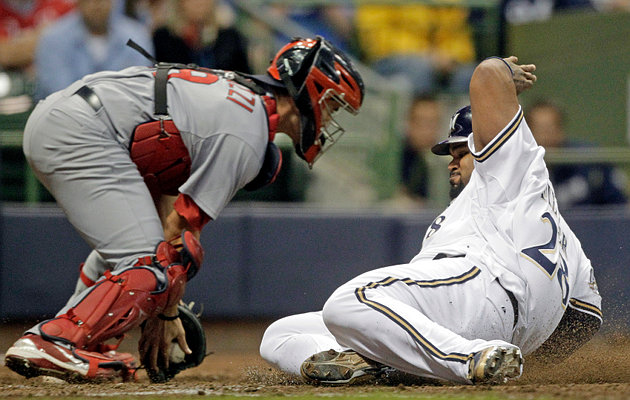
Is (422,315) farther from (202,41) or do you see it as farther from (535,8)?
(535,8)

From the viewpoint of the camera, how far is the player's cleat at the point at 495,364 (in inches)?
114

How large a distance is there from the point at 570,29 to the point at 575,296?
15.9 feet

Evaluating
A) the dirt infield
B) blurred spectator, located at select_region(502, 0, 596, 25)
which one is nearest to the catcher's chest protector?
the dirt infield

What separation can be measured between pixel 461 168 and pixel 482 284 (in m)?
0.70

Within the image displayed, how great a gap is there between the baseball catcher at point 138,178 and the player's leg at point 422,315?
778mm

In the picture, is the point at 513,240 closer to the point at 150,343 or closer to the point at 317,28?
the point at 150,343

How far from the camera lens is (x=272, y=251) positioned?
6.50 meters

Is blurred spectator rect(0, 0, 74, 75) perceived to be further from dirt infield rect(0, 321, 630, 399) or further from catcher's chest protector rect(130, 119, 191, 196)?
catcher's chest protector rect(130, 119, 191, 196)

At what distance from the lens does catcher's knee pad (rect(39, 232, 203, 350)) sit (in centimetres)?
344

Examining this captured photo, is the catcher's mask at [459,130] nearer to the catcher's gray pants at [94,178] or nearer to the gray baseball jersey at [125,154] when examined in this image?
the gray baseball jersey at [125,154]

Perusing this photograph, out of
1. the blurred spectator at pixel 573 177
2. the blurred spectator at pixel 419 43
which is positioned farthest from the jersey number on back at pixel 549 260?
the blurred spectator at pixel 419 43

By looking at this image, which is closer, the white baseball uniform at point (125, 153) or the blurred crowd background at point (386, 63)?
the white baseball uniform at point (125, 153)

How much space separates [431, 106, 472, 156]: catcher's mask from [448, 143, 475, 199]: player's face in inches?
1.7

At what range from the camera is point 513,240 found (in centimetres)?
328
